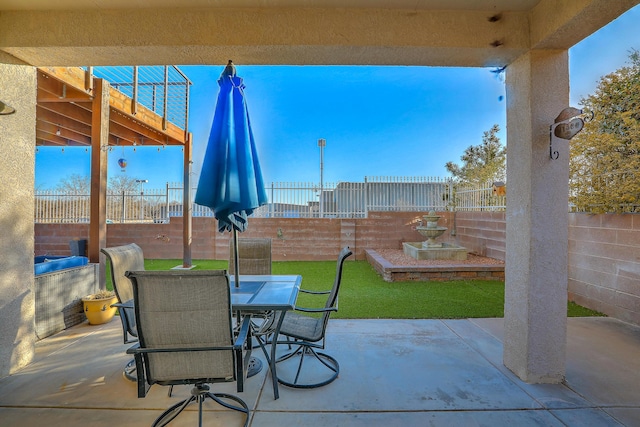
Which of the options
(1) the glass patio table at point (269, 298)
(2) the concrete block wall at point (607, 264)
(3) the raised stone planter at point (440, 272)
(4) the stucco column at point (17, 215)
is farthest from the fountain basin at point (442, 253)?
(4) the stucco column at point (17, 215)

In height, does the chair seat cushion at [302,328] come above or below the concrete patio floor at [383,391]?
above

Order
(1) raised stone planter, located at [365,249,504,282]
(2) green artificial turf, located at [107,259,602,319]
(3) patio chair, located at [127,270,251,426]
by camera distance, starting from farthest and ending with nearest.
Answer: (1) raised stone planter, located at [365,249,504,282] < (2) green artificial turf, located at [107,259,602,319] < (3) patio chair, located at [127,270,251,426]

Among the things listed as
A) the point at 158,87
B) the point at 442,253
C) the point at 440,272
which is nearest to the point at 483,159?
the point at 442,253

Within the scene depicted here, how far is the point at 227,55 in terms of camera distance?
2.61m

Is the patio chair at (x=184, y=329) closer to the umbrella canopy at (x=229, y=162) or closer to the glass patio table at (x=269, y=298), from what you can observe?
the glass patio table at (x=269, y=298)

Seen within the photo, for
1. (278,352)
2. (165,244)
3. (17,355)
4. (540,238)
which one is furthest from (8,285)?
(165,244)

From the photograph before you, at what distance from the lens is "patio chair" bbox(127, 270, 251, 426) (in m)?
1.76

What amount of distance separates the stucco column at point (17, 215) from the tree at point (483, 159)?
44.5 feet

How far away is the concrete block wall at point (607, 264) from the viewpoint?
13.1 feet

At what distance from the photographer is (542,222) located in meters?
2.50

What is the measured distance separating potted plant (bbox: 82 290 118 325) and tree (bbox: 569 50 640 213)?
6606mm

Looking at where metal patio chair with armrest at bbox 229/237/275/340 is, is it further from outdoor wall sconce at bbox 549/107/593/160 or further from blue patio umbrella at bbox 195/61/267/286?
outdoor wall sconce at bbox 549/107/593/160

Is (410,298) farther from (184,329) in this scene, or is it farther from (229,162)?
(184,329)

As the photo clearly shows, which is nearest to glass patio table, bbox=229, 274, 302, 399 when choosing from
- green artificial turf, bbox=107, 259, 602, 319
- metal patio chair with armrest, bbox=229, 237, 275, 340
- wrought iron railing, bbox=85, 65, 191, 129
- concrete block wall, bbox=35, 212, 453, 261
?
metal patio chair with armrest, bbox=229, 237, 275, 340
